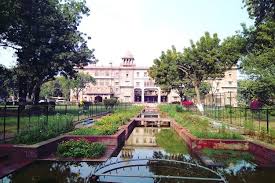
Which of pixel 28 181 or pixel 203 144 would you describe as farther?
pixel 203 144

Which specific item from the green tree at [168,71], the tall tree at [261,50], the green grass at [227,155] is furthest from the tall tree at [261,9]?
the green grass at [227,155]

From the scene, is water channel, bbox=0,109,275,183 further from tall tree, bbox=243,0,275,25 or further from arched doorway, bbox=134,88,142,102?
arched doorway, bbox=134,88,142,102

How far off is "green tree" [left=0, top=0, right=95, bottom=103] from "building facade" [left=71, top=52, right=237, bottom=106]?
64006mm

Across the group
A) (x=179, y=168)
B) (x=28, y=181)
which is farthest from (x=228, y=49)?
(x=28, y=181)

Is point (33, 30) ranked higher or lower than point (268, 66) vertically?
higher

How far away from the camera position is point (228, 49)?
3581 centimetres

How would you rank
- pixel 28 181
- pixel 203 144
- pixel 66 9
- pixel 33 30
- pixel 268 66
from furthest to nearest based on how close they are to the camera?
pixel 66 9 → pixel 33 30 → pixel 268 66 → pixel 203 144 → pixel 28 181

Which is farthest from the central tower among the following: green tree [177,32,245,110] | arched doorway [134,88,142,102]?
green tree [177,32,245,110]

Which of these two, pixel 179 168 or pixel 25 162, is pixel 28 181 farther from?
pixel 179 168

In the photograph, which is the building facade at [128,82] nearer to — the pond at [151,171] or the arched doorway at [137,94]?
the arched doorway at [137,94]

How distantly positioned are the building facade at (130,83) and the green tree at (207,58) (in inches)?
2216

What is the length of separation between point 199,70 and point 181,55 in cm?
390

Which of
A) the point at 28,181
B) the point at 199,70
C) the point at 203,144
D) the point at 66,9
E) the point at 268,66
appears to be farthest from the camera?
the point at 199,70

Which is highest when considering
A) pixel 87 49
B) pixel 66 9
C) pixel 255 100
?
pixel 66 9
